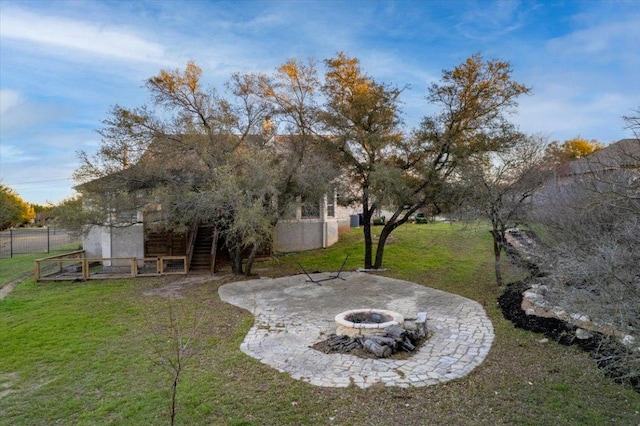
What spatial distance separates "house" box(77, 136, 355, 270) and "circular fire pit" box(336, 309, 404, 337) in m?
5.85

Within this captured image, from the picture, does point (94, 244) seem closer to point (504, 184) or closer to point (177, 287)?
point (177, 287)

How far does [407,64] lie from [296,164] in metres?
5.46

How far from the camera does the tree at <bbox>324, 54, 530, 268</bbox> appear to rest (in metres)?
11.9

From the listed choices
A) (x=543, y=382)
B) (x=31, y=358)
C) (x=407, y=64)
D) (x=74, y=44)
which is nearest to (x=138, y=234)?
(x=74, y=44)

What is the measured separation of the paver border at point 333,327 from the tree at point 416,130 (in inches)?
132

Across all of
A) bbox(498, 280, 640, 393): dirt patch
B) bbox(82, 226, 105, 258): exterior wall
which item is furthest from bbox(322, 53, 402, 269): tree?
bbox(82, 226, 105, 258): exterior wall

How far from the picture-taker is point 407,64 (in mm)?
13445

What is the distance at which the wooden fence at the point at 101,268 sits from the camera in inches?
531

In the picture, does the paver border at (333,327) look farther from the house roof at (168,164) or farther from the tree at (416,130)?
the house roof at (168,164)

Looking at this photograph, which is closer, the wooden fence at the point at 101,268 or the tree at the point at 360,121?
the tree at the point at 360,121

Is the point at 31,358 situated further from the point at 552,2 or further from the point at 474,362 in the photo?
the point at 552,2

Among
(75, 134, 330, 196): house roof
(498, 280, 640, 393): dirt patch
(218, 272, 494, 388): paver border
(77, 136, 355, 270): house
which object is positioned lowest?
(218, 272, 494, 388): paver border

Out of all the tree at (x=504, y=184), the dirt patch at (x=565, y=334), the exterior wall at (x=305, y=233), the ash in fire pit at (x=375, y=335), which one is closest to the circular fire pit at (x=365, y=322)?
the ash in fire pit at (x=375, y=335)

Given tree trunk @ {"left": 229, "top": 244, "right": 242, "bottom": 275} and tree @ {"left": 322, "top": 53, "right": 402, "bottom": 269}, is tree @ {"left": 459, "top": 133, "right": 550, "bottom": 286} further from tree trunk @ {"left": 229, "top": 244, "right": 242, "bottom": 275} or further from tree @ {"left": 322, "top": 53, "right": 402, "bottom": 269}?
tree trunk @ {"left": 229, "top": 244, "right": 242, "bottom": 275}
